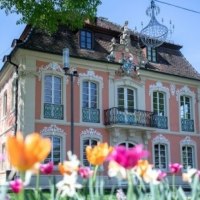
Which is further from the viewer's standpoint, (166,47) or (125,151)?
(166,47)

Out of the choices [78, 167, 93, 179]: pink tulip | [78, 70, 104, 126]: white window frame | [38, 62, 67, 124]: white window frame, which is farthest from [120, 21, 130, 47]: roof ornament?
[78, 167, 93, 179]: pink tulip

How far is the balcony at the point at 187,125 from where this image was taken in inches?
874

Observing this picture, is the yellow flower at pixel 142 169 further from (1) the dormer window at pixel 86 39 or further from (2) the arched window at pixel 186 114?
(2) the arched window at pixel 186 114

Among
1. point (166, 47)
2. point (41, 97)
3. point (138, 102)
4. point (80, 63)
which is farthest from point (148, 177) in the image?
point (166, 47)

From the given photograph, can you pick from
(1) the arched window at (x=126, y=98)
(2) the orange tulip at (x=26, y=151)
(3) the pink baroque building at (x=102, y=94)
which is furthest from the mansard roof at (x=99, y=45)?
(2) the orange tulip at (x=26, y=151)

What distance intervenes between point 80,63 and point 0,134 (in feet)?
20.3

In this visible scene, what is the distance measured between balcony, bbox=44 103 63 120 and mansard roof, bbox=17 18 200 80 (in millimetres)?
2560

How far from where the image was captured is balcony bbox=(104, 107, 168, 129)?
1898cm

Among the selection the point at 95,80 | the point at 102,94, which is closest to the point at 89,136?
the point at 102,94

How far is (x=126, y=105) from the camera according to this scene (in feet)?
66.4

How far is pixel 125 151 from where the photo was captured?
147 centimetres

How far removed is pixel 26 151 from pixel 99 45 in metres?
20.1

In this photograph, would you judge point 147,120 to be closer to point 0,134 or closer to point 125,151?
point 0,134

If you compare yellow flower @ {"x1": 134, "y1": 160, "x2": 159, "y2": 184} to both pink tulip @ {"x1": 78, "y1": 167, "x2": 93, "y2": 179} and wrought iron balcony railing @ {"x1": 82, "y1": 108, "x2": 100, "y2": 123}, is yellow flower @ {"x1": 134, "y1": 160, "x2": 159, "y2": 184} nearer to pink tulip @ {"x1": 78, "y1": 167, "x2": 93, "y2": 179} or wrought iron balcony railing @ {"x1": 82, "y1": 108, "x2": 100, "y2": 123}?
pink tulip @ {"x1": 78, "y1": 167, "x2": 93, "y2": 179}
